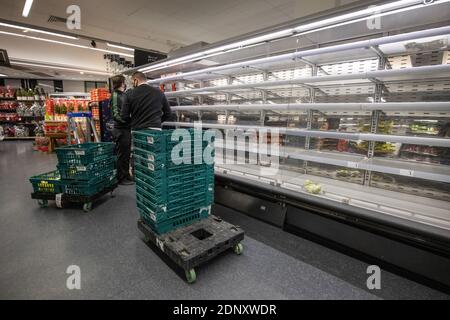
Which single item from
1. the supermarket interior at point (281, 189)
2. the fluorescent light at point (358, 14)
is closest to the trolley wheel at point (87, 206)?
the supermarket interior at point (281, 189)

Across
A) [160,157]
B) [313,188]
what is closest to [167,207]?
[160,157]

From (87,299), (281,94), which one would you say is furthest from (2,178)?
(281,94)

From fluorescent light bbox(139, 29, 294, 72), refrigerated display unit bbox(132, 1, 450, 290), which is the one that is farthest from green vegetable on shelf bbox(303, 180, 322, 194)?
fluorescent light bbox(139, 29, 294, 72)

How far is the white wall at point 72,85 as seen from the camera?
14430 millimetres

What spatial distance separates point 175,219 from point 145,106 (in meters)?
1.79

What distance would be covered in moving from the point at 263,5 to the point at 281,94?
376 centimetres

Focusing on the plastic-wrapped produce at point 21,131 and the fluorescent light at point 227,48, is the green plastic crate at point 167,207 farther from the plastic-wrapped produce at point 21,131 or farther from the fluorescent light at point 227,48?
the plastic-wrapped produce at point 21,131

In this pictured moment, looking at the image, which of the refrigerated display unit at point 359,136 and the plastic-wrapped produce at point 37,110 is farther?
the plastic-wrapped produce at point 37,110

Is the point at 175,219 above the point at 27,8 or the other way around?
the other way around

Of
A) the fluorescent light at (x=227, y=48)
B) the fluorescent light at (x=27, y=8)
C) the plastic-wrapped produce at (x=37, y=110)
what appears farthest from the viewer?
the plastic-wrapped produce at (x=37, y=110)

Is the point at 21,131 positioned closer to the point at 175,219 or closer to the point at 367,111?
the point at 175,219

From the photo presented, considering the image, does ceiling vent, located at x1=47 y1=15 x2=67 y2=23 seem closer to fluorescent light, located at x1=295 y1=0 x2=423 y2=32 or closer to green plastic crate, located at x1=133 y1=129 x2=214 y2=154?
green plastic crate, located at x1=133 y1=129 x2=214 y2=154

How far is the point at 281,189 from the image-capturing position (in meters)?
2.23

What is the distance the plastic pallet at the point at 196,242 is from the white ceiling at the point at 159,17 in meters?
5.10
